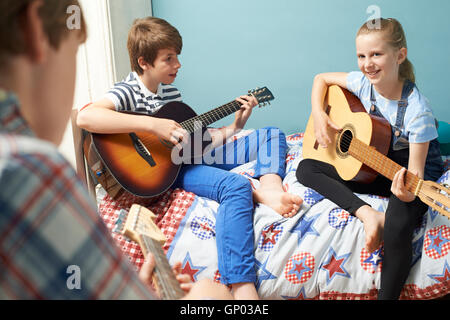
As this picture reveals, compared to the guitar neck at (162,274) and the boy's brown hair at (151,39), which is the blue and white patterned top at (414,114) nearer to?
the boy's brown hair at (151,39)

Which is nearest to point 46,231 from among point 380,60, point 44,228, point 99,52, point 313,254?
point 44,228

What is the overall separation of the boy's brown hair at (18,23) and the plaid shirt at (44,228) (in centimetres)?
4

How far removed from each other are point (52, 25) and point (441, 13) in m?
2.19

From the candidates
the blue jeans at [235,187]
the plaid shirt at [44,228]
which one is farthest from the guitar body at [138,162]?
the plaid shirt at [44,228]

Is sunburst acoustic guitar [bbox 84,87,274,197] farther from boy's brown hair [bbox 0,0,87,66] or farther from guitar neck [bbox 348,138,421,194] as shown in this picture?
boy's brown hair [bbox 0,0,87,66]

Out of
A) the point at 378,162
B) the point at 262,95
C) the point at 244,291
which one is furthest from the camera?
the point at 262,95

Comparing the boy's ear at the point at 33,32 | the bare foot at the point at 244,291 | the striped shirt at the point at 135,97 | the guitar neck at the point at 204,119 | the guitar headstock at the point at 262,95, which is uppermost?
the boy's ear at the point at 33,32

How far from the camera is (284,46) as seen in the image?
90.0 inches

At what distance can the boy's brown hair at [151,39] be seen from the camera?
147 cm

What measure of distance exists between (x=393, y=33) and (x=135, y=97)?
0.91 meters

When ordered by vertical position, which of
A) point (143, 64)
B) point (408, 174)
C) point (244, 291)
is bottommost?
point (244, 291)

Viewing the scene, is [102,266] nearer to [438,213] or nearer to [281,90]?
[438,213]

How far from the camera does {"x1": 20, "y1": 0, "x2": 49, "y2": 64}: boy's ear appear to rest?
36 cm

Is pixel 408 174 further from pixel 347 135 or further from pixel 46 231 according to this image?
pixel 46 231
